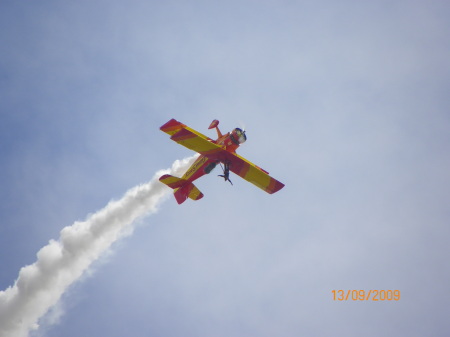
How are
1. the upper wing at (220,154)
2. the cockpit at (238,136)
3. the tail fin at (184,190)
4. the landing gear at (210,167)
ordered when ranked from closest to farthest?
the upper wing at (220,154) < the cockpit at (238,136) < the landing gear at (210,167) < the tail fin at (184,190)

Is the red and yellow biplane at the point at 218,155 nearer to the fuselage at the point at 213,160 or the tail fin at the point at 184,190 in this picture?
the fuselage at the point at 213,160

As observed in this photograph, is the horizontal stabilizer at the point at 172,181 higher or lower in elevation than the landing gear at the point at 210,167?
lower

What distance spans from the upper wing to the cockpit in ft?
2.90

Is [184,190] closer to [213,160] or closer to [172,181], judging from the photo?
[172,181]

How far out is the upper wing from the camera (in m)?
24.0

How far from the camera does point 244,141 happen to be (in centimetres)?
2467

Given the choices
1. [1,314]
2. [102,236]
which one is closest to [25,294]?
[1,314]

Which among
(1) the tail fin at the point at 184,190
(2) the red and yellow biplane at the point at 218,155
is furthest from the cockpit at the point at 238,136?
(1) the tail fin at the point at 184,190

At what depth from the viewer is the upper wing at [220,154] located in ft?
78.6

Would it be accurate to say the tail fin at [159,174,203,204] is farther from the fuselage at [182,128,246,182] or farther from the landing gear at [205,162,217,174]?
the landing gear at [205,162,217,174]

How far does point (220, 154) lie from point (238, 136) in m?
1.56

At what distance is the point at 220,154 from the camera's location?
25.3 m

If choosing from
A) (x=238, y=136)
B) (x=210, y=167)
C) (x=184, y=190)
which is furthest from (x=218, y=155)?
(x=184, y=190)

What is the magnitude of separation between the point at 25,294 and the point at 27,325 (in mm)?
2087
